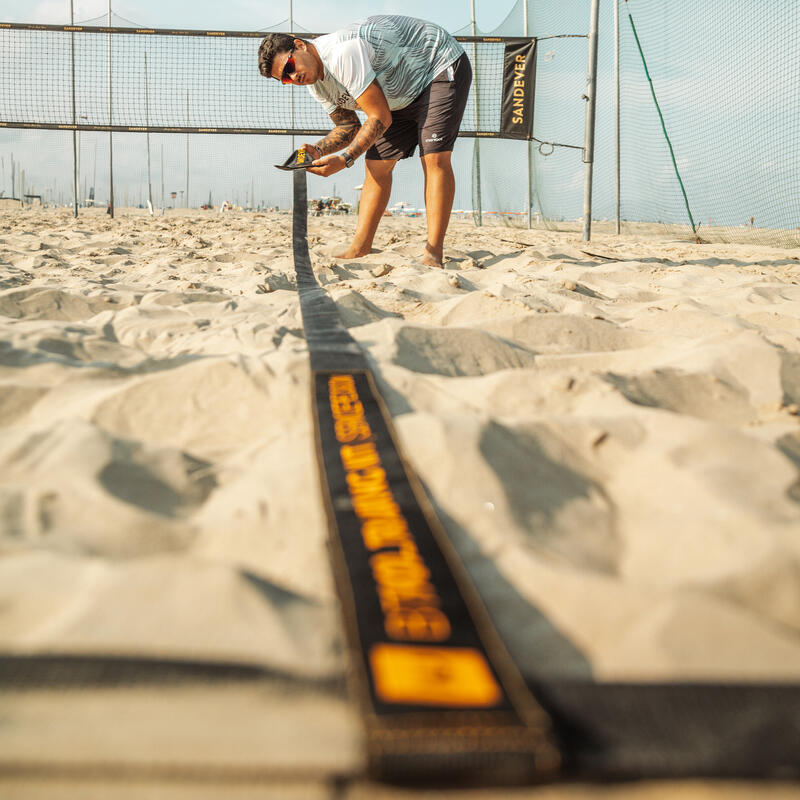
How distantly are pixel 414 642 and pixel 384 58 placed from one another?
3.18m

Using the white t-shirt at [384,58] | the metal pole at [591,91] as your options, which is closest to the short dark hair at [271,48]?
the white t-shirt at [384,58]

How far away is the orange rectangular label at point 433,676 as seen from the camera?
521 millimetres

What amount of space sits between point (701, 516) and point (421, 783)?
1.81ft

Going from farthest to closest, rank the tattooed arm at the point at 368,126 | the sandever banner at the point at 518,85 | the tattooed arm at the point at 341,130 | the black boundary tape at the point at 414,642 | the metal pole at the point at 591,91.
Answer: the sandever banner at the point at 518,85 < the metal pole at the point at 591,91 < the tattooed arm at the point at 341,130 < the tattooed arm at the point at 368,126 < the black boundary tape at the point at 414,642

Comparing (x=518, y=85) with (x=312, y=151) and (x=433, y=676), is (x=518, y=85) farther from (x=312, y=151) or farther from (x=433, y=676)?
(x=433, y=676)

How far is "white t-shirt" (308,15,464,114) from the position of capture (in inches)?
115

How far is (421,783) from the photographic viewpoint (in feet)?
1.58

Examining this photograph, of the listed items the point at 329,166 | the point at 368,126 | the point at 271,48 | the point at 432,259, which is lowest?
the point at 432,259

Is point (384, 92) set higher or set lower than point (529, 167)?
lower

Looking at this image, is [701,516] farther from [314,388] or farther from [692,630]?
[314,388]

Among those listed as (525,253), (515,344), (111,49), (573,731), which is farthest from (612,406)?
(111,49)

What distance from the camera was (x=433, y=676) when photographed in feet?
1.79

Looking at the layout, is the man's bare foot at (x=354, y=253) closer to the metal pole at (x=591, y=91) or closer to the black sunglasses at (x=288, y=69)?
the black sunglasses at (x=288, y=69)

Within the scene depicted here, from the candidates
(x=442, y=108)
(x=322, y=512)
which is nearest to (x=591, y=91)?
(x=442, y=108)
